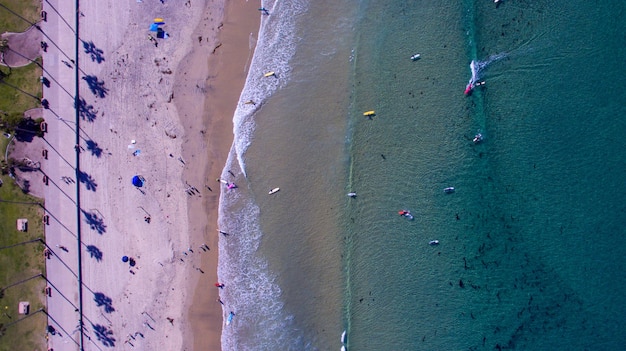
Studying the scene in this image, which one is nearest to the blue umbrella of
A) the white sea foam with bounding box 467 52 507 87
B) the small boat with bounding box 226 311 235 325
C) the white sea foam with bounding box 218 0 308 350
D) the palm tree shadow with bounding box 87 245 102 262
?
the palm tree shadow with bounding box 87 245 102 262

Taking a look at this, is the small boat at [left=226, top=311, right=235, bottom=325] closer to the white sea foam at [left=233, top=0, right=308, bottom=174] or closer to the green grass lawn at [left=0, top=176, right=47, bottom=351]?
the white sea foam at [left=233, top=0, right=308, bottom=174]

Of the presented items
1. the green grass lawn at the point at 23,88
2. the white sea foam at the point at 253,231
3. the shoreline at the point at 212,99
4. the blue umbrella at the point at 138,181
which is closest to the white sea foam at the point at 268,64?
the white sea foam at the point at 253,231

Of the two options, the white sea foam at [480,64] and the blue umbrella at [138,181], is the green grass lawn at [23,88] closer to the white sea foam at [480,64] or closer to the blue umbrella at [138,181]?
the blue umbrella at [138,181]

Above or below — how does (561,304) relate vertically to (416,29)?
below

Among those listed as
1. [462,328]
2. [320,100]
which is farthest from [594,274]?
[320,100]

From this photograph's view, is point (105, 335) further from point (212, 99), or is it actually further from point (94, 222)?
A: point (212, 99)

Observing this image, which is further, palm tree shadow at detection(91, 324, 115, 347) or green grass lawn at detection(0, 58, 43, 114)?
palm tree shadow at detection(91, 324, 115, 347)

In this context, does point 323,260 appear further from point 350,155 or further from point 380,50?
point 380,50
